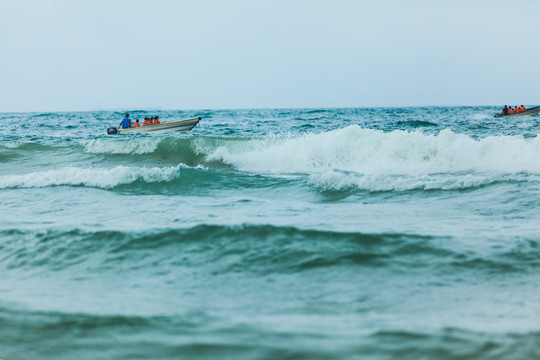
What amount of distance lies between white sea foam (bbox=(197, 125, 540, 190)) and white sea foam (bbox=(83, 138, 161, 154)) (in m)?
3.23

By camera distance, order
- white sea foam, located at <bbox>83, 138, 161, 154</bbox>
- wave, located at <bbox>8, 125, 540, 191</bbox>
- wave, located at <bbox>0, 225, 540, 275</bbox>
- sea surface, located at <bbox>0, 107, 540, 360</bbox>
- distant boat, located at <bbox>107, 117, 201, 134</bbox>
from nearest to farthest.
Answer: sea surface, located at <bbox>0, 107, 540, 360</bbox>, wave, located at <bbox>0, 225, 540, 275</bbox>, wave, located at <bbox>8, 125, 540, 191</bbox>, white sea foam, located at <bbox>83, 138, 161, 154</bbox>, distant boat, located at <bbox>107, 117, 201, 134</bbox>

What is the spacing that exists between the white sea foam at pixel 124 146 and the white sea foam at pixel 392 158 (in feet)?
10.6

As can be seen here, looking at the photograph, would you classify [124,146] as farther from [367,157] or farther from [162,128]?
[367,157]

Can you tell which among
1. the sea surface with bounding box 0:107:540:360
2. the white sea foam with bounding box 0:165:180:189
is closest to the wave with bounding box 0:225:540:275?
the sea surface with bounding box 0:107:540:360

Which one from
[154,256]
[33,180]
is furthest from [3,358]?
[33,180]

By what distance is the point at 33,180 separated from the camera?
11.0m

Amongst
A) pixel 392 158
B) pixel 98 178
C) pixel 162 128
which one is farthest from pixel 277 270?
pixel 162 128

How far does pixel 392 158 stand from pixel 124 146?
33.5 ft

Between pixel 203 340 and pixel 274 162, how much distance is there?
11.6m

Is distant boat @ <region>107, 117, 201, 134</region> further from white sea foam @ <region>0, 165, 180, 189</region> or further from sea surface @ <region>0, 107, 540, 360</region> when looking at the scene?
sea surface @ <region>0, 107, 540, 360</region>

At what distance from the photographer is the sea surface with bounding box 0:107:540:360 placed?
3078mm

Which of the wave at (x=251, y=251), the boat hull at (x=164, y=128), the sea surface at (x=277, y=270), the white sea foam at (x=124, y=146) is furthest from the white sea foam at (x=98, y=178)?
the boat hull at (x=164, y=128)

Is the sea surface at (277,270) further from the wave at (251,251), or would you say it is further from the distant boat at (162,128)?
the distant boat at (162,128)

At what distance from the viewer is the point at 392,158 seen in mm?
13211
